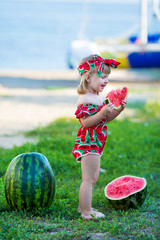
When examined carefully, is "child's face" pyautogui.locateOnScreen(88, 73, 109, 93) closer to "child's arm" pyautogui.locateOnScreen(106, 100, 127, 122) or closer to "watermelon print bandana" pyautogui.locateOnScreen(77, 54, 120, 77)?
"watermelon print bandana" pyautogui.locateOnScreen(77, 54, 120, 77)

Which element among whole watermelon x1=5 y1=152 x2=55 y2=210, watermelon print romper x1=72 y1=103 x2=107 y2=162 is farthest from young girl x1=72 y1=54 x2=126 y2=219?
whole watermelon x1=5 y1=152 x2=55 y2=210

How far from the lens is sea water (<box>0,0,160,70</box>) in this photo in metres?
27.5

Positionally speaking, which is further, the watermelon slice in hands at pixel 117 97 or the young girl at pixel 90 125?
the watermelon slice in hands at pixel 117 97

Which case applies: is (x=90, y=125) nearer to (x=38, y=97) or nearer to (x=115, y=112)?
(x=115, y=112)

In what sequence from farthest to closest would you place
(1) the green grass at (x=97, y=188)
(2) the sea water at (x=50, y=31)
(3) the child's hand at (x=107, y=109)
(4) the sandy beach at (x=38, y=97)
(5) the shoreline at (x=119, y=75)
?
(2) the sea water at (x=50, y=31), (5) the shoreline at (x=119, y=75), (4) the sandy beach at (x=38, y=97), (3) the child's hand at (x=107, y=109), (1) the green grass at (x=97, y=188)

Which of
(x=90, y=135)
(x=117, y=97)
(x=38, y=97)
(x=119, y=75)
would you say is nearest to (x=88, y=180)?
(x=90, y=135)

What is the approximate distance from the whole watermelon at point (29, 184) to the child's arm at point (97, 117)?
64 centimetres

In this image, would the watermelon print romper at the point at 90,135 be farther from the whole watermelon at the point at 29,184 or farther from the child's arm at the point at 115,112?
the whole watermelon at the point at 29,184

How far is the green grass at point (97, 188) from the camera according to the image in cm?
344

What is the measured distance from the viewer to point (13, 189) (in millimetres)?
3893

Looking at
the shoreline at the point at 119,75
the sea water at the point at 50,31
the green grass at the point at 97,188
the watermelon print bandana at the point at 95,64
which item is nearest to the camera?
the green grass at the point at 97,188

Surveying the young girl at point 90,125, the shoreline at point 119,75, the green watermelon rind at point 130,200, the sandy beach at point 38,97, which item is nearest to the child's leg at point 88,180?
the young girl at point 90,125

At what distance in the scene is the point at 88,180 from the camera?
390cm

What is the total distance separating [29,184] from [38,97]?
864 cm
